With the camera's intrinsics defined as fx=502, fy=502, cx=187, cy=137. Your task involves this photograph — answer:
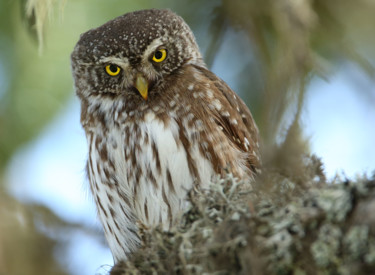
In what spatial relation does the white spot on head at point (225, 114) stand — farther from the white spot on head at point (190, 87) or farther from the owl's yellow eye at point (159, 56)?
the owl's yellow eye at point (159, 56)

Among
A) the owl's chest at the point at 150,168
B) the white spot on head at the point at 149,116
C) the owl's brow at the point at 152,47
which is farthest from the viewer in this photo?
the owl's brow at the point at 152,47

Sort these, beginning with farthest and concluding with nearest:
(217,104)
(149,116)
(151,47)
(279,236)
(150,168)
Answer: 1. (151,47)
2. (217,104)
3. (149,116)
4. (150,168)
5. (279,236)

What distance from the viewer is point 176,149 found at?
3590 mm

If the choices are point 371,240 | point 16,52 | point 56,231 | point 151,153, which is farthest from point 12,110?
point 371,240

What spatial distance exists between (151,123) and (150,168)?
332 mm

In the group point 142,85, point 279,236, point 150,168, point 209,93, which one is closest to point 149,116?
point 142,85

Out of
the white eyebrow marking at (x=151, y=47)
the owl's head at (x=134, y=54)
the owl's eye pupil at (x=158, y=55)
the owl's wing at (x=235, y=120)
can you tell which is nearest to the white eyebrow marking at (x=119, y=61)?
the owl's head at (x=134, y=54)

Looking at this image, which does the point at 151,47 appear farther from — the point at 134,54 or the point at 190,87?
the point at 190,87

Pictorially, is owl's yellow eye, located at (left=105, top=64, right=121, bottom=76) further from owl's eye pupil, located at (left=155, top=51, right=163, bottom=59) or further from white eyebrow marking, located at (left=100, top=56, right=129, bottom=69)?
owl's eye pupil, located at (left=155, top=51, right=163, bottom=59)

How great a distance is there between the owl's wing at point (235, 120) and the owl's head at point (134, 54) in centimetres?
29

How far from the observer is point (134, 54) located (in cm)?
388

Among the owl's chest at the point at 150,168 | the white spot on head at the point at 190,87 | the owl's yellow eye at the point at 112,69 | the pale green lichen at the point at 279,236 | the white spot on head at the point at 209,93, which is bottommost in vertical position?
the pale green lichen at the point at 279,236

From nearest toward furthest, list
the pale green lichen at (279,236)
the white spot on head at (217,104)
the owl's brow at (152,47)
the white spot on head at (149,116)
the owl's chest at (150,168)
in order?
the pale green lichen at (279,236)
the owl's chest at (150,168)
the white spot on head at (149,116)
the white spot on head at (217,104)
the owl's brow at (152,47)

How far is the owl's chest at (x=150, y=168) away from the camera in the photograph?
140 inches
